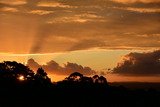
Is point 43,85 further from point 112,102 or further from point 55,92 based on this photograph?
point 112,102

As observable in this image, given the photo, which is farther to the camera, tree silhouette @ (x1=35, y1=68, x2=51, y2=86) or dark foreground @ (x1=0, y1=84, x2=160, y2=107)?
tree silhouette @ (x1=35, y1=68, x2=51, y2=86)

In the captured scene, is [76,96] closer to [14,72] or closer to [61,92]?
[61,92]

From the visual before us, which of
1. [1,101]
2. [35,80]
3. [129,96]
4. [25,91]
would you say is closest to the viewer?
[1,101]

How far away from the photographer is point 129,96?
158250mm

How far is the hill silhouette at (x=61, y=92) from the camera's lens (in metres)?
134

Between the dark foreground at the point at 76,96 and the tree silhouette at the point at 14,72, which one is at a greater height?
the tree silhouette at the point at 14,72

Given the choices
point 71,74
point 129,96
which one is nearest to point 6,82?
point 71,74

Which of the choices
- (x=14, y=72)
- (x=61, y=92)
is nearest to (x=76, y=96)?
(x=61, y=92)

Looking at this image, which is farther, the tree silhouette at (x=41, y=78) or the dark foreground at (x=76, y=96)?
the tree silhouette at (x=41, y=78)

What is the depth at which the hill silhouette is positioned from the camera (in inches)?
5285

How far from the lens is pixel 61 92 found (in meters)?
146

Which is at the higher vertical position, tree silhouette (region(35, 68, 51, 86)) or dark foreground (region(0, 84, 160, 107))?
tree silhouette (region(35, 68, 51, 86))

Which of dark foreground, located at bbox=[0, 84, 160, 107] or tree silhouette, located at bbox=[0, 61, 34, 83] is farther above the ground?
tree silhouette, located at bbox=[0, 61, 34, 83]

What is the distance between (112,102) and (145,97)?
17583mm
